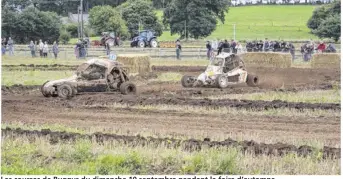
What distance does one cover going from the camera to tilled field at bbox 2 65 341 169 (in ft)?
42.4

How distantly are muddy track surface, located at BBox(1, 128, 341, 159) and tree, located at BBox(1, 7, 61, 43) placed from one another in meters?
54.4

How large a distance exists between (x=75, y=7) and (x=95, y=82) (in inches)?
3877

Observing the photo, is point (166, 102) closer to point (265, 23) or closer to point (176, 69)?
point (176, 69)

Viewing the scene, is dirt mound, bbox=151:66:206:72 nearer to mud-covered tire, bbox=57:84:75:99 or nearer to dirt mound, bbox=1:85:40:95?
dirt mound, bbox=1:85:40:95

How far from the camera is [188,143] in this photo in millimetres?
12219

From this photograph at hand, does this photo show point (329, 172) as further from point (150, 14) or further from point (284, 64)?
point (150, 14)

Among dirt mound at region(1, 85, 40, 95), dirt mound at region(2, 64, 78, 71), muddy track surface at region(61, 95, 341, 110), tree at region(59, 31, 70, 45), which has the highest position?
tree at region(59, 31, 70, 45)

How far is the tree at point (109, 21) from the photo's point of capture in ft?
263

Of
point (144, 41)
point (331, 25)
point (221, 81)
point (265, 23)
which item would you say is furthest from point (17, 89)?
point (265, 23)

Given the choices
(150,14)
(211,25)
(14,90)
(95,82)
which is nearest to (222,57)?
(95,82)

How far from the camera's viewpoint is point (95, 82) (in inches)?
845

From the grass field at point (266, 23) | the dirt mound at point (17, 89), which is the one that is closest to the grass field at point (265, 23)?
the grass field at point (266, 23)

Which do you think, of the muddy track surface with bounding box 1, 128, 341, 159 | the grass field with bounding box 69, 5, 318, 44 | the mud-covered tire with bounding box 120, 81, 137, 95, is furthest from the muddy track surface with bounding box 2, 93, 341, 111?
the grass field with bounding box 69, 5, 318, 44

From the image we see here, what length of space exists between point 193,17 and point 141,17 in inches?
379
